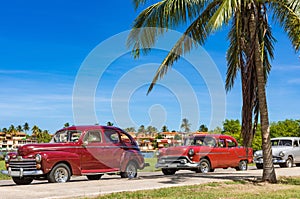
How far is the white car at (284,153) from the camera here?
2653cm

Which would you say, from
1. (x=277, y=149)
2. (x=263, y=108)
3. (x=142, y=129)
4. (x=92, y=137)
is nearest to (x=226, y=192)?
(x=263, y=108)

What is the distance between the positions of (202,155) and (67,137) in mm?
6375

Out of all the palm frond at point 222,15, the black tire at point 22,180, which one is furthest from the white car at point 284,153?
the palm frond at point 222,15

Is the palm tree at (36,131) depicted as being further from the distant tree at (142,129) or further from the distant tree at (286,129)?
the distant tree at (142,129)

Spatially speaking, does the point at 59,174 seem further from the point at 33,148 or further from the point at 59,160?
the point at 33,148

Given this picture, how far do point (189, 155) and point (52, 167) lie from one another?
6.47 metres

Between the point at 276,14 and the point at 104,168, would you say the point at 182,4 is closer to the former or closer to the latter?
the point at 276,14

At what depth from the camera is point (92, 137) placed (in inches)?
663

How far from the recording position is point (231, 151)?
2189 cm

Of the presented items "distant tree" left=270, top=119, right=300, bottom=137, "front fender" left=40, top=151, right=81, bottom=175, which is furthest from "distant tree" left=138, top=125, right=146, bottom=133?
"distant tree" left=270, top=119, right=300, bottom=137

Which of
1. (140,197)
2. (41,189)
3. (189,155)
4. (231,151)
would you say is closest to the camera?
(140,197)

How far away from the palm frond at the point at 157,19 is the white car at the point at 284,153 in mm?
14090

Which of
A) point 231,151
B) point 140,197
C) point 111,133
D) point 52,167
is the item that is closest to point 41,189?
point 52,167

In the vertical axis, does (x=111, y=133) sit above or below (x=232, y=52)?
below
